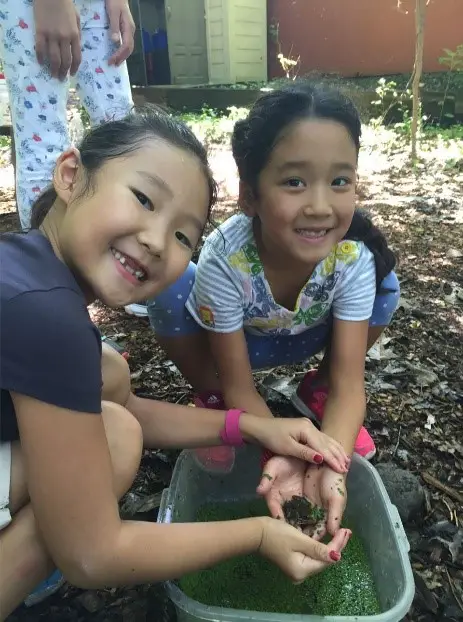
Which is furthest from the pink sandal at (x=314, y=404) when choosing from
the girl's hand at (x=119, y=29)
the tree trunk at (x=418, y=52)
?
the tree trunk at (x=418, y=52)

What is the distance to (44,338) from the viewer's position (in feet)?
2.80

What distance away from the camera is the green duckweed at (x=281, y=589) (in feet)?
4.34

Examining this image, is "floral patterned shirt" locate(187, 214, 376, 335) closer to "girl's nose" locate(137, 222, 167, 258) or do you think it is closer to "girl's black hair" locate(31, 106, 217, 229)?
"girl's black hair" locate(31, 106, 217, 229)

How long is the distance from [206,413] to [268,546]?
0.42m

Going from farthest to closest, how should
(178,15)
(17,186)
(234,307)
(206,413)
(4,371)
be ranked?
(178,15), (17,186), (234,307), (206,413), (4,371)

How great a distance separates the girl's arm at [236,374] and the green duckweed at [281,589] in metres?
0.36

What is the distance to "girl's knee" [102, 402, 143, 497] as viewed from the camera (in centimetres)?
109

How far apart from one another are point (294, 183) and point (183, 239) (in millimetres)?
414

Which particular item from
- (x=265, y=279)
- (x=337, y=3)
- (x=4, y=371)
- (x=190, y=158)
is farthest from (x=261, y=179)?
(x=337, y=3)

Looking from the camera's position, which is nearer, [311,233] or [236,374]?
[311,233]

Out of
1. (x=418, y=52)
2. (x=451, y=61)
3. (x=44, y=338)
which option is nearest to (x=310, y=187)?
(x=44, y=338)

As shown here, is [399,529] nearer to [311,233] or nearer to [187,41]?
[311,233]

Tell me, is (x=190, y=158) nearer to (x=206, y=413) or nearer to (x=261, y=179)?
(x=261, y=179)

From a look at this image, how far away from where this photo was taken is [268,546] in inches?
40.9
